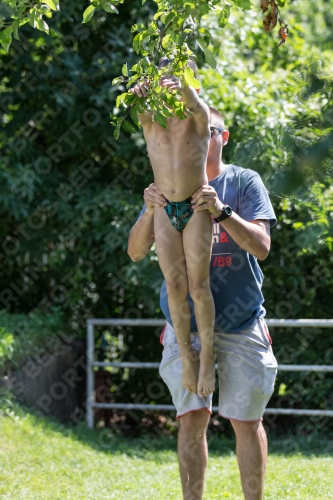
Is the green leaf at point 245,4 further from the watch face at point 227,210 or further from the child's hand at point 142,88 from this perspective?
the watch face at point 227,210

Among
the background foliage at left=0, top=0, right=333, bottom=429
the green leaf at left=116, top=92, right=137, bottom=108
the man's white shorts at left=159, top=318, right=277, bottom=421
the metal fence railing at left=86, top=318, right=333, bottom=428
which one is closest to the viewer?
the green leaf at left=116, top=92, right=137, bottom=108

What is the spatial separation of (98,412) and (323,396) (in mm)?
2076

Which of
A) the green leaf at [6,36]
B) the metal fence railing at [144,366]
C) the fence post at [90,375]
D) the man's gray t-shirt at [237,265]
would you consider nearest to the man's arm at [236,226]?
the man's gray t-shirt at [237,265]

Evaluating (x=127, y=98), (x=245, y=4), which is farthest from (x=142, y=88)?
(x=245, y=4)

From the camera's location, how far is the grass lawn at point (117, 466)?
421cm

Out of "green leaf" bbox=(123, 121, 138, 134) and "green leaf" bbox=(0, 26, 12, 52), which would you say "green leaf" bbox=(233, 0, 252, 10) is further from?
"green leaf" bbox=(0, 26, 12, 52)

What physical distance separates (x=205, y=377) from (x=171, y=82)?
1.22 metres

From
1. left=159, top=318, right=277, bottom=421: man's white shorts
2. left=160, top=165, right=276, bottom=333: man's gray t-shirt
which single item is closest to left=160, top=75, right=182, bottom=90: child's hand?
left=160, top=165, right=276, bottom=333: man's gray t-shirt

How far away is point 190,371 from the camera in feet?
10.3

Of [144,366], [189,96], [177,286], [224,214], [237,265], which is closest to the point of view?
[189,96]

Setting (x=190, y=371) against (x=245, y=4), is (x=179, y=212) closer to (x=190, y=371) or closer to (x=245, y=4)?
(x=190, y=371)

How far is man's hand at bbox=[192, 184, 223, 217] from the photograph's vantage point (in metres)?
3.02

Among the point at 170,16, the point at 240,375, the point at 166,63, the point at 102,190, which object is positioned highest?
the point at 170,16

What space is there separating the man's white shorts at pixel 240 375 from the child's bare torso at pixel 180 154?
0.66m
